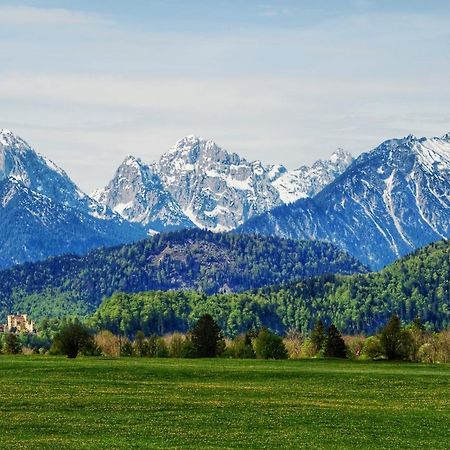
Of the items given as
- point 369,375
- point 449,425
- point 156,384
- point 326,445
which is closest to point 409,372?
point 369,375

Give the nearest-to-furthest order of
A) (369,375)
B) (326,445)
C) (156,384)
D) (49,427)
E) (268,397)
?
(326,445) < (49,427) < (268,397) < (156,384) < (369,375)

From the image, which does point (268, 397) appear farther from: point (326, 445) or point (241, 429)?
point (326, 445)

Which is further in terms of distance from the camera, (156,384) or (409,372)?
(409,372)

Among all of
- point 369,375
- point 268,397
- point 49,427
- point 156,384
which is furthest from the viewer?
point 369,375

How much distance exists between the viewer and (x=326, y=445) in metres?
78.2

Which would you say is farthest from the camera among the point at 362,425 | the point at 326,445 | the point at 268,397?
the point at 268,397

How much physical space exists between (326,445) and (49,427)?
72.0ft

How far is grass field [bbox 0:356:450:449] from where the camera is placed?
7994cm

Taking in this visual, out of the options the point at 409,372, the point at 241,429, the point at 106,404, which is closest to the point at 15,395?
the point at 106,404

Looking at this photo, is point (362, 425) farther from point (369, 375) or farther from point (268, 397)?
point (369, 375)

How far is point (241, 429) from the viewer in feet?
279

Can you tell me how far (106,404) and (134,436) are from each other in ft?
61.9

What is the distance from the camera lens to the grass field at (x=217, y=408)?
79938 millimetres

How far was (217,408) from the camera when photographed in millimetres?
98625
